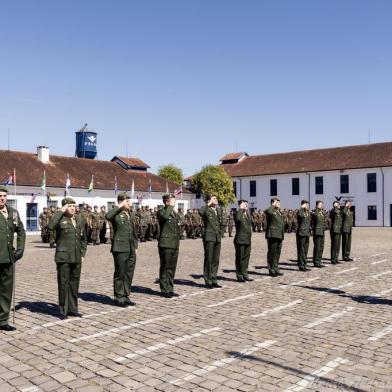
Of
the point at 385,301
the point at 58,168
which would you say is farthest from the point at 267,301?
the point at 58,168

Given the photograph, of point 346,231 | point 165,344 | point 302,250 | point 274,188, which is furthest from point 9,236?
point 274,188

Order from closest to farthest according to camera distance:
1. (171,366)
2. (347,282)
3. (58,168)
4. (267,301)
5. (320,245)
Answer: (171,366) → (267,301) → (347,282) → (320,245) → (58,168)

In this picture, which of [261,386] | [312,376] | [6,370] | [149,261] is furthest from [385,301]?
[149,261]

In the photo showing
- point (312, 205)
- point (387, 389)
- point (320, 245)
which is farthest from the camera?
point (312, 205)

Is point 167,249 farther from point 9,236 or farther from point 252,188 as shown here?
point 252,188

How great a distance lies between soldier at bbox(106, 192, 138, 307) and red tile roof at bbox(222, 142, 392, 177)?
44.4 meters

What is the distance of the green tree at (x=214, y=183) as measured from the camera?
52.1 meters

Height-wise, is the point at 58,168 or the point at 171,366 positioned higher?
the point at 58,168

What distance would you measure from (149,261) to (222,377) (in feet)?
34.9

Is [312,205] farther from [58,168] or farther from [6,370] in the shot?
[6,370]

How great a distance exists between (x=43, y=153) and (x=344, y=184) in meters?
30.9

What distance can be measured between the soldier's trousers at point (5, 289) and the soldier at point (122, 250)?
1917mm

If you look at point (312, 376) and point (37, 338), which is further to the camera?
point (37, 338)

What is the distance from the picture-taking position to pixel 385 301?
8906mm
